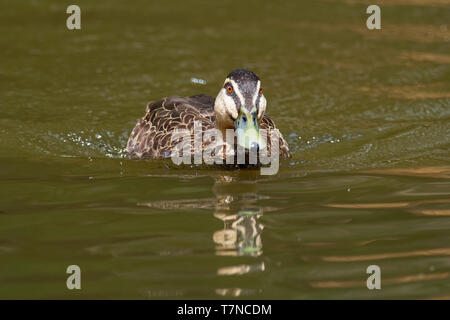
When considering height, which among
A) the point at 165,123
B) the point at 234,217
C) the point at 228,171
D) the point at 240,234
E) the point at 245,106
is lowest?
the point at 240,234

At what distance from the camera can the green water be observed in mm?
6145

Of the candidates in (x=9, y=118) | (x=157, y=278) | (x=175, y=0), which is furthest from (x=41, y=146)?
(x=175, y=0)

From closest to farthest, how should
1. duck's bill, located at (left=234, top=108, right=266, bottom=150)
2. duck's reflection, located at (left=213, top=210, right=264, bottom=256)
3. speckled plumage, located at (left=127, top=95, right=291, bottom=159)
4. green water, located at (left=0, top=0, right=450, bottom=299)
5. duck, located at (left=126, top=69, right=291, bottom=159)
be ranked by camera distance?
green water, located at (left=0, top=0, right=450, bottom=299) → duck's reflection, located at (left=213, top=210, right=264, bottom=256) → duck's bill, located at (left=234, top=108, right=266, bottom=150) → duck, located at (left=126, top=69, right=291, bottom=159) → speckled plumage, located at (left=127, top=95, right=291, bottom=159)

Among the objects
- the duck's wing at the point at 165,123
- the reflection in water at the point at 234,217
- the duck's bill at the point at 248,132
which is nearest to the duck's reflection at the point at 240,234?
the reflection in water at the point at 234,217

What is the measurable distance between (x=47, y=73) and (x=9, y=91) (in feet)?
4.17

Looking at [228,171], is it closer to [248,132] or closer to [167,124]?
[248,132]

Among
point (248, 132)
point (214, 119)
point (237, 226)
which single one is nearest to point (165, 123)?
point (214, 119)

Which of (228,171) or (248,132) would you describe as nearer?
(248,132)

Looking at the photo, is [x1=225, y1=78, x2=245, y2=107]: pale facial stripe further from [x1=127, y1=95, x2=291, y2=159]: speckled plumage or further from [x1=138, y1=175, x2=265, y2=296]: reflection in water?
[x1=127, y1=95, x2=291, y2=159]: speckled plumage

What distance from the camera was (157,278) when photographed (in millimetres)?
5949

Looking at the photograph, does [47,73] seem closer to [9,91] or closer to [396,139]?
[9,91]

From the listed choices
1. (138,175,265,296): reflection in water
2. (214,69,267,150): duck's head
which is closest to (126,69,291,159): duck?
(214,69,267,150): duck's head

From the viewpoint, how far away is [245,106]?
27.7 ft

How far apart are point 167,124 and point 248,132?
2.08m
